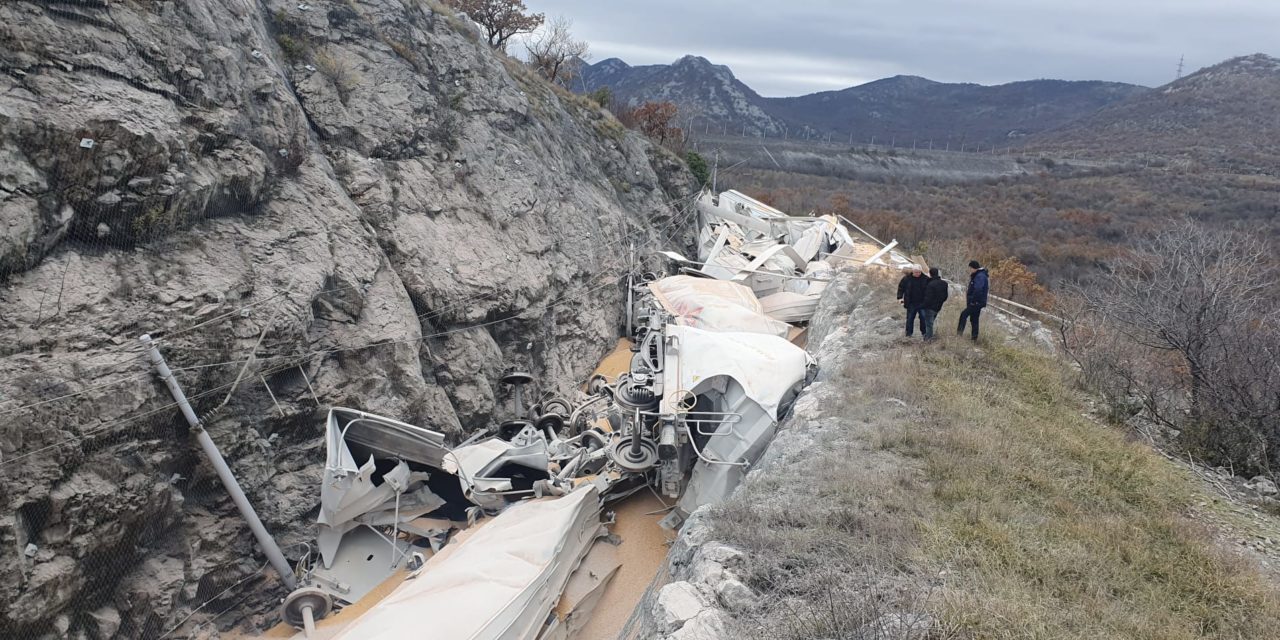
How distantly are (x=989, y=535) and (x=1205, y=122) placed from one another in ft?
316

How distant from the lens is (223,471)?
9.33m

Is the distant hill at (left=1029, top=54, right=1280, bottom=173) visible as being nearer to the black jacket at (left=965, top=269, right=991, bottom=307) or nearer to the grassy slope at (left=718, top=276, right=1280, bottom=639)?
the black jacket at (left=965, top=269, right=991, bottom=307)

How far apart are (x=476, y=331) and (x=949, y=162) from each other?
76.0 metres

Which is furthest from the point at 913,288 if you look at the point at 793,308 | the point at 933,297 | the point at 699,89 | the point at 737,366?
the point at 699,89

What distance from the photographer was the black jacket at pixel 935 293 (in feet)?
38.0

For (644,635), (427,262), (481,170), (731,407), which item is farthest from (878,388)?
(481,170)

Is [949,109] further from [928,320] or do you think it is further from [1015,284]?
[928,320]

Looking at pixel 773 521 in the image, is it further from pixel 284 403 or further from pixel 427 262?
pixel 427 262

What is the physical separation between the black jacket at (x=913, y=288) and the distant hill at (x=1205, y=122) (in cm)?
6264

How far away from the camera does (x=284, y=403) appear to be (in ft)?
36.3

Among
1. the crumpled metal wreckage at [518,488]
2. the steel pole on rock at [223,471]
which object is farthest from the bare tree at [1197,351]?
the steel pole on rock at [223,471]

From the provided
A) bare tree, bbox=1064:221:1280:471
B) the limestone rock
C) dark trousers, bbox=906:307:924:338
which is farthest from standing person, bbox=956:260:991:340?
the limestone rock

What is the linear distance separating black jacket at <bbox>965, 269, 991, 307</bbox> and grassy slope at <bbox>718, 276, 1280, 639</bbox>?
2.55 metres

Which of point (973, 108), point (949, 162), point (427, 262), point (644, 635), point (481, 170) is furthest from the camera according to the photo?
point (973, 108)
